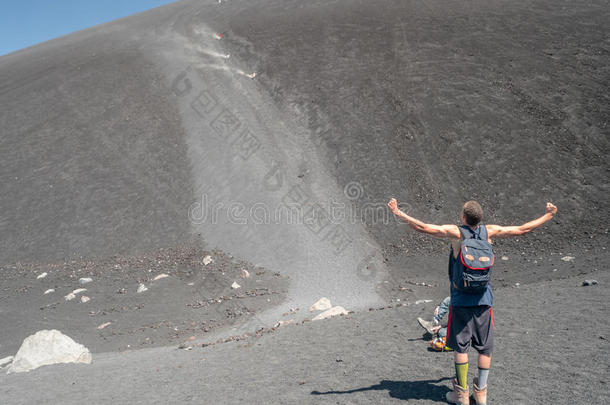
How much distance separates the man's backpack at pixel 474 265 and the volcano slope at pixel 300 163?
3.54m

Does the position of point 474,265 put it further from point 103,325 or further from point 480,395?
point 103,325

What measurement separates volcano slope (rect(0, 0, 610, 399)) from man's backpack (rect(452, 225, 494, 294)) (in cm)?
354

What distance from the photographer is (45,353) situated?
24.1 feet

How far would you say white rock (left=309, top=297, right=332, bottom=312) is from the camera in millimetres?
9672

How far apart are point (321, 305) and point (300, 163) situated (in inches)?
310

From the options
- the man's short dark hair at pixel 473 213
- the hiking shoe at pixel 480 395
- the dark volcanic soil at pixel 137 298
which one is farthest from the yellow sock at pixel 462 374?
the dark volcanic soil at pixel 137 298

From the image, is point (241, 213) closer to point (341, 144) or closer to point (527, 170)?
point (341, 144)

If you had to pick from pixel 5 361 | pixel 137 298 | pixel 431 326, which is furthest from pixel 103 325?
pixel 431 326

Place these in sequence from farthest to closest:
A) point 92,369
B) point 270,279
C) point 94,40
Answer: point 94,40
point 270,279
point 92,369

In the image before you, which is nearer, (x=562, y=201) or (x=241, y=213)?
(x=562, y=201)

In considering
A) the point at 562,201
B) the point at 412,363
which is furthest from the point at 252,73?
the point at 412,363

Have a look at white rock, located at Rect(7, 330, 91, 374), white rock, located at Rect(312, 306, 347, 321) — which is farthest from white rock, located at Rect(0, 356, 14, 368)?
white rock, located at Rect(312, 306, 347, 321)

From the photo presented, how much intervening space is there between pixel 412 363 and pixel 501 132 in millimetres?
12329

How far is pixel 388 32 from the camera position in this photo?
22312 millimetres
